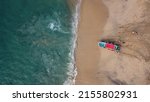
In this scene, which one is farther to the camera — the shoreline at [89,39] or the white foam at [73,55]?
the white foam at [73,55]

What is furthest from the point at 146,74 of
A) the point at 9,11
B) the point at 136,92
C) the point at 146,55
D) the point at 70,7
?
the point at 9,11

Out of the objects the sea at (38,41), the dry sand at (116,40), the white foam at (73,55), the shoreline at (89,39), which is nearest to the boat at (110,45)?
the dry sand at (116,40)

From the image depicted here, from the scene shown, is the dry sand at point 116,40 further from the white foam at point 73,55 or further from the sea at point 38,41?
the sea at point 38,41

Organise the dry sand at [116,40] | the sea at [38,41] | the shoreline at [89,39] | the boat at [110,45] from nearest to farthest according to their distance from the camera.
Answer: the dry sand at [116,40] < the boat at [110,45] < the shoreline at [89,39] < the sea at [38,41]

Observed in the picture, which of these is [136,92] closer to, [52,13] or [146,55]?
[146,55]

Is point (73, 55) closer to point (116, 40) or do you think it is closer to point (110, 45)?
point (110, 45)

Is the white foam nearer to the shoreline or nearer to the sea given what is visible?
the sea

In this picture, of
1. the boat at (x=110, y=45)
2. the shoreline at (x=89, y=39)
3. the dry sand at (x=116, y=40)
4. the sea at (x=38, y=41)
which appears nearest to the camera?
the dry sand at (x=116, y=40)

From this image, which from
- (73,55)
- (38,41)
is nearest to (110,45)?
(73,55)
